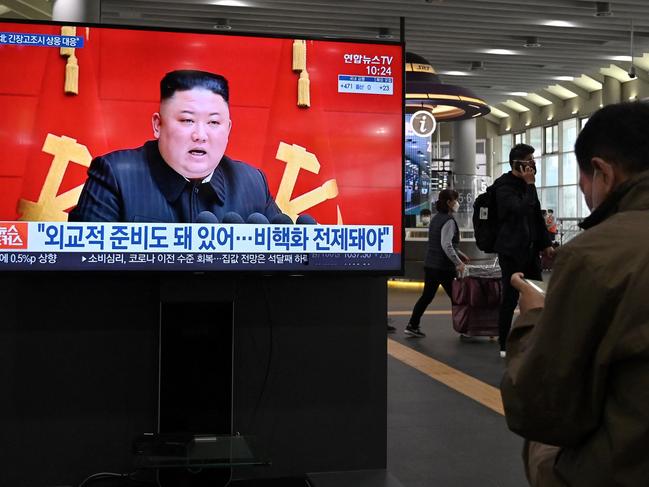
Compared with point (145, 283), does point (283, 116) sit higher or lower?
higher

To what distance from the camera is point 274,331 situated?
340cm

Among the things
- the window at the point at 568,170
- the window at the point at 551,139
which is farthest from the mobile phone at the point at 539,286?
the window at the point at 551,139

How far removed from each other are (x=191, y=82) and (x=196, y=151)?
0.27m

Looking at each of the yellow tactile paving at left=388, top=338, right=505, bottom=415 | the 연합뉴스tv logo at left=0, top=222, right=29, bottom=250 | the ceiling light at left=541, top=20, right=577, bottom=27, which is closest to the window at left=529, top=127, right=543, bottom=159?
the ceiling light at left=541, top=20, right=577, bottom=27

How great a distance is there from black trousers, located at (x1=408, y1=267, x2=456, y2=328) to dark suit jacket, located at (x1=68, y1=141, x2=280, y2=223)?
203 inches

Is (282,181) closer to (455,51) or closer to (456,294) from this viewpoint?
(456,294)

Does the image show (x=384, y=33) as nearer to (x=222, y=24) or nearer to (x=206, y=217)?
(x=222, y=24)

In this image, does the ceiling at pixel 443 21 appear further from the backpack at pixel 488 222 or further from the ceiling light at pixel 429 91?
the backpack at pixel 488 222

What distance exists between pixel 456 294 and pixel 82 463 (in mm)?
5231

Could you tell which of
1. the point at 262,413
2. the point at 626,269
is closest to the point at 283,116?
the point at 262,413

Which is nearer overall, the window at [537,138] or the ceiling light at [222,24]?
the ceiling light at [222,24]

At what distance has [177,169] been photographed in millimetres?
2990

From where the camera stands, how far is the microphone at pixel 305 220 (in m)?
3.10

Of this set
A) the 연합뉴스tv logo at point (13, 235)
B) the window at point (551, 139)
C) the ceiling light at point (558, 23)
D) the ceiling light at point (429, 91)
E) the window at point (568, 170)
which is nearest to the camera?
the 연합뉴스tv logo at point (13, 235)
